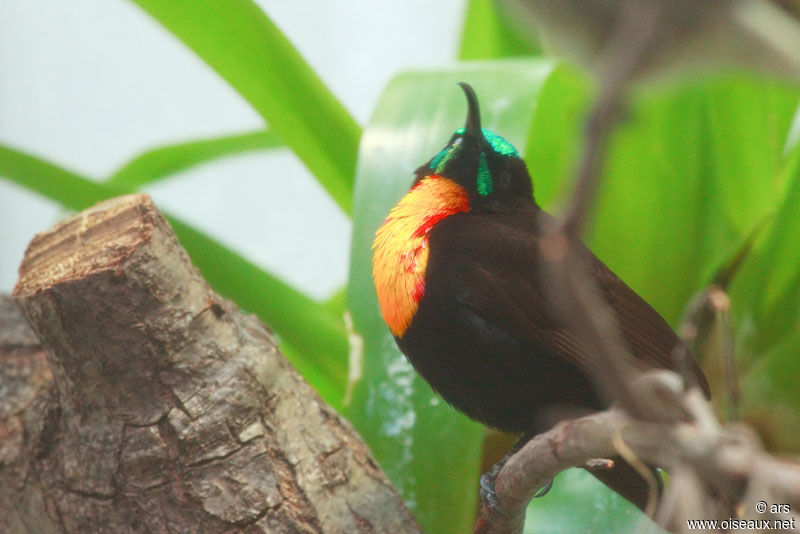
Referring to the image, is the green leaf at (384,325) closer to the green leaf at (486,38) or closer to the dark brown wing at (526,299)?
the dark brown wing at (526,299)

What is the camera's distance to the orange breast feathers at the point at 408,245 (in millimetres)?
886

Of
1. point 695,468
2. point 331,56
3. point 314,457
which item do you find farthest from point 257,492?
point 331,56

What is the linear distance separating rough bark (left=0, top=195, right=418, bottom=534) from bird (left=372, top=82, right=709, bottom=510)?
16 cm

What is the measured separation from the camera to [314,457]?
0.83m

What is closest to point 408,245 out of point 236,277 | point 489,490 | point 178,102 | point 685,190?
point 489,490

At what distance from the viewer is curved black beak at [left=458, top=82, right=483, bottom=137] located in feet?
3.05

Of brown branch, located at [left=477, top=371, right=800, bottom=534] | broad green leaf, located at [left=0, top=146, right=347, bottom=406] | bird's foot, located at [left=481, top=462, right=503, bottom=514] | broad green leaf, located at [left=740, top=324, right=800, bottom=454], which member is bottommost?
broad green leaf, located at [left=740, top=324, right=800, bottom=454]

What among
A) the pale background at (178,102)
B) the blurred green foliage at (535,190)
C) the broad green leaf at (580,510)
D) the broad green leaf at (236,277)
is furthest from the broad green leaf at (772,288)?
the pale background at (178,102)

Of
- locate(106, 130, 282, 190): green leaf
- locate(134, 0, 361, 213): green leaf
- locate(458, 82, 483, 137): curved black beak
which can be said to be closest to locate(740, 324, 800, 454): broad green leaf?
locate(458, 82, 483, 137): curved black beak

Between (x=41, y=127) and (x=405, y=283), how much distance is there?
1746mm

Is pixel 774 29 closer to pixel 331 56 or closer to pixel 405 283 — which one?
pixel 405 283

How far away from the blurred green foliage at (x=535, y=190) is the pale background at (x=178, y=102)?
0.97 meters

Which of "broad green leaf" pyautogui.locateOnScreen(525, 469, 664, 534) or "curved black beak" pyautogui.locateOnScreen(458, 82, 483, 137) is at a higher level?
"curved black beak" pyautogui.locateOnScreen(458, 82, 483, 137)

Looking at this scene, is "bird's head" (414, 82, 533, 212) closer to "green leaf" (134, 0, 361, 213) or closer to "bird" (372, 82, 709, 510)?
"bird" (372, 82, 709, 510)
